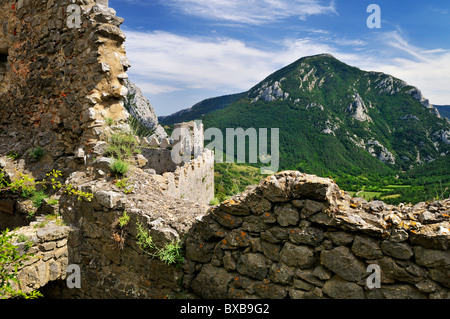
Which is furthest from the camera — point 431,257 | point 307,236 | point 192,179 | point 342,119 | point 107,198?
point 342,119

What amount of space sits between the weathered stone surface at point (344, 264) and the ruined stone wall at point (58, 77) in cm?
474

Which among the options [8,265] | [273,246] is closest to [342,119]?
[273,246]

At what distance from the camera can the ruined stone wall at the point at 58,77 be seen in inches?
227

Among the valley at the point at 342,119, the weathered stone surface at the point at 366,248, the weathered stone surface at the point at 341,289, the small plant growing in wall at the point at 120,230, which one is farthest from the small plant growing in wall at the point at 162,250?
the valley at the point at 342,119

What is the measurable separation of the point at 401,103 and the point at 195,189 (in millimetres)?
128943

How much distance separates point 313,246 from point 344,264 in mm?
341

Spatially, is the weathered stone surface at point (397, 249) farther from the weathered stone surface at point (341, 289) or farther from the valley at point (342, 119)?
the valley at point (342, 119)

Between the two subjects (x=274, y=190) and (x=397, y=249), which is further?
(x=274, y=190)

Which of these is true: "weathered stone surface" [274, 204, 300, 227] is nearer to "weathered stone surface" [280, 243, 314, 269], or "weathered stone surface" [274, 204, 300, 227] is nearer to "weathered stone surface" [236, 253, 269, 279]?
"weathered stone surface" [280, 243, 314, 269]

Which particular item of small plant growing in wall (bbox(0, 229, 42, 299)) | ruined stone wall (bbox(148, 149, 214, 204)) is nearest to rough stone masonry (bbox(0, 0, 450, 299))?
small plant growing in wall (bbox(0, 229, 42, 299))

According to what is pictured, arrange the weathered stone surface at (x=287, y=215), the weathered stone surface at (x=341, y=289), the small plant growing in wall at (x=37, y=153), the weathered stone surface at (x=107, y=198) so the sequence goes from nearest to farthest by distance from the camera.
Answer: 1. the weathered stone surface at (x=341, y=289)
2. the weathered stone surface at (x=287, y=215)
3. the weathered stone surface at (x=107, y=198)
4. the small plant growing in wall at (x=37, y=153)

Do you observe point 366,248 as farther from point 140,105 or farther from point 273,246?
point 140,105

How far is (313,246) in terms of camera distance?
3.04m

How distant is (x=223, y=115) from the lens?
304 ft
